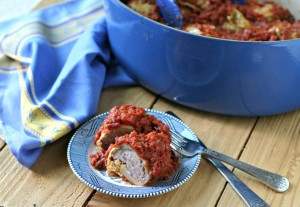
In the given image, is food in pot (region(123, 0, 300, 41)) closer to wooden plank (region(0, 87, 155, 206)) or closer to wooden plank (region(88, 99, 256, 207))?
wooden plank (region(88, 99, 256, 207))

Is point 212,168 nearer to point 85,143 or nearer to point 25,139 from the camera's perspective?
point 85,143

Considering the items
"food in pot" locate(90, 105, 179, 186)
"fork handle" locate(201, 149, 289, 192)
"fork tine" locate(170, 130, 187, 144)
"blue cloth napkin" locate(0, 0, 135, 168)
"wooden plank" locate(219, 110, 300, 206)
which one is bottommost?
"wooden plank" locate(219, 110, 300, 206)

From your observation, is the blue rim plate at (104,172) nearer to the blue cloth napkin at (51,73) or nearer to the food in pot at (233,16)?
the blue cloth napkin at (51,73)

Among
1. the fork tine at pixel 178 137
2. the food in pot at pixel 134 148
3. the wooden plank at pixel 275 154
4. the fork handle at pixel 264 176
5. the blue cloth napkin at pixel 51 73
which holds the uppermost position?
the food in pot at pixel 134 148

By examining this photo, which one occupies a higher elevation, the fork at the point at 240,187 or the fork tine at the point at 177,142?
the fork tine at the point at 177,142

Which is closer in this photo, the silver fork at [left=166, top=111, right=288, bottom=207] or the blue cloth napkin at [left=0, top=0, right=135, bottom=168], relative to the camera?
the silver fork at [left=166, top=111, right=288, bottom=207]

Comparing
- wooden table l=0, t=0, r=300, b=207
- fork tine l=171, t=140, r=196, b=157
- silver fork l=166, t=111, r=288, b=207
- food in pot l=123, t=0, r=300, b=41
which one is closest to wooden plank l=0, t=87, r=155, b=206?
wooden table l=0, t=0, r=300, b=207

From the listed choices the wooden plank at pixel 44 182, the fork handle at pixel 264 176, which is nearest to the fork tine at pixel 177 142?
the fork handle at pixel 264 176
